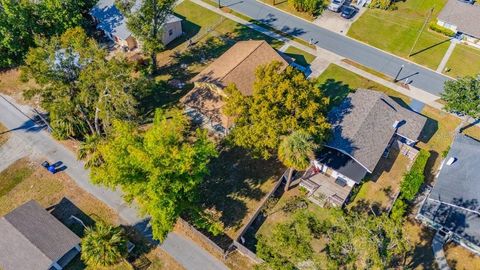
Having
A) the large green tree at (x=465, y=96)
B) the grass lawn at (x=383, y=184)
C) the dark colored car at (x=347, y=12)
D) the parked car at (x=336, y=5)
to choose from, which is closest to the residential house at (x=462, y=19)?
the dark colored car at (x=347, y=12)

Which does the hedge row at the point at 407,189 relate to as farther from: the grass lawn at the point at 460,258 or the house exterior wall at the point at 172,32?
the house exterior wall at the point at 172,32

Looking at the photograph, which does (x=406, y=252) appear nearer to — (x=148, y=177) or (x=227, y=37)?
(x=148, y=177)

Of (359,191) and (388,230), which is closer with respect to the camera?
(388,230)

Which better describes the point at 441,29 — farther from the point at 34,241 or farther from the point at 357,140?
the point at 34,241

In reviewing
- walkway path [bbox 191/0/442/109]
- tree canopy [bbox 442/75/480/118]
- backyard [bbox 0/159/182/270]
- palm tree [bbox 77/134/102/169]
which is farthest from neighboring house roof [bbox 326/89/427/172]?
palm tree [bbox 77/134/102/169]

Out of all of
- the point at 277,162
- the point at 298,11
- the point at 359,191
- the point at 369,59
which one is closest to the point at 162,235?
the point at 277,162

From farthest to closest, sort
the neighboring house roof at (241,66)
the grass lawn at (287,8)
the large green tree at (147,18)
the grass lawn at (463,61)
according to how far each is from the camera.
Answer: the grass lawn at (287,8), the grass lawn at (463,61), the large green tree at (147,18), the neighboring house roof at (241,66)
